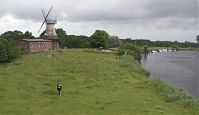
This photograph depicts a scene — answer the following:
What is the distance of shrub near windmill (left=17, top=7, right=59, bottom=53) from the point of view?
114m

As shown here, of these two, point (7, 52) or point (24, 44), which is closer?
point (7, 52)

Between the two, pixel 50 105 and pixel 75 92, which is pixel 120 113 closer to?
pixel 50 105

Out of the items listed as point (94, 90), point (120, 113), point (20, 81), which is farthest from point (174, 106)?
point (20, 81)

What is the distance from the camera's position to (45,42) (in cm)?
12138

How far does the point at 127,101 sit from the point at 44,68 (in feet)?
111

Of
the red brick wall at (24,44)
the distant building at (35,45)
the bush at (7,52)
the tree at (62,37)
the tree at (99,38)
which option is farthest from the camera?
the tree at (62,37)

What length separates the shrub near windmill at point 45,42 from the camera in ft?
372

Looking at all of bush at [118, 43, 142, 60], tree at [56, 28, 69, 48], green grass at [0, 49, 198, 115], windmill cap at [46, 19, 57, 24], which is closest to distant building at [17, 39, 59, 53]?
windmill cap at [46, 19, 57, 24]

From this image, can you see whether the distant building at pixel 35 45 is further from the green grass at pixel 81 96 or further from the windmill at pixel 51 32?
the green grass at pixel 81 96

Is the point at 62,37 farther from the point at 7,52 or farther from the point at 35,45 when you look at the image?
the point at 7,52

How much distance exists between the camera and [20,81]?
159ft

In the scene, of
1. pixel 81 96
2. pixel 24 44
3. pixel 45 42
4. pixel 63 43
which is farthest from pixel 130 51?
pixel 81 96

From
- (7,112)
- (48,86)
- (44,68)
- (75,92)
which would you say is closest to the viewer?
(7,112)

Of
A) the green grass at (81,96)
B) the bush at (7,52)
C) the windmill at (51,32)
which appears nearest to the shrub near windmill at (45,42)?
the windmill at (51,32)
